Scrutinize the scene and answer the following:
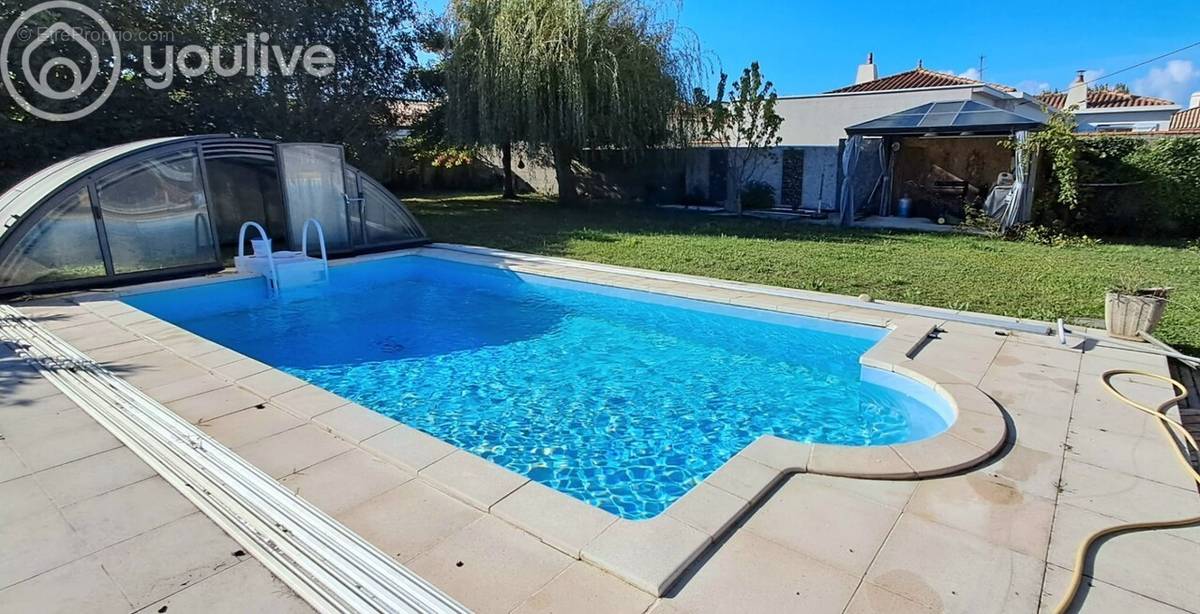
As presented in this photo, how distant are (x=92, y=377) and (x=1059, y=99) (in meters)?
33.2

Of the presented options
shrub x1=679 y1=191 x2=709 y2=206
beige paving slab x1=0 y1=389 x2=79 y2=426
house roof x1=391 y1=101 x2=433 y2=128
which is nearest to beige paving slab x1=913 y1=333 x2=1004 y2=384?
beige paving slab x1=0 y1=389 x2=79 y2=426

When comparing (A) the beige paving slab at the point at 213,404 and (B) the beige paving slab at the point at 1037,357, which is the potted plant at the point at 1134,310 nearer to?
(B) the beige paving slab at the point at 1037,357

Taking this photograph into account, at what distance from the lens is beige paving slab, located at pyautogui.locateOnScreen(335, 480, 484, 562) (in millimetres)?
2439

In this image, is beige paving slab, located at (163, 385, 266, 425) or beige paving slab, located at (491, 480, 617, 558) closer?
beige paving slab, located at (491, 480, 617, 558)

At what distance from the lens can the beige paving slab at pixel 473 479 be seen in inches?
109

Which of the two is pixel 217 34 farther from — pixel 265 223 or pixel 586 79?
pixel 586 79

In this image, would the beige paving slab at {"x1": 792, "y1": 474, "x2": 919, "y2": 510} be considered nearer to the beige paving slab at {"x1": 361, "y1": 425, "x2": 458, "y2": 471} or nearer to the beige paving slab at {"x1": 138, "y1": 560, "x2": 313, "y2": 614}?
the beige paving slab at {"x1": 361, "y1": 425, "x2": 458, "y2": 471}

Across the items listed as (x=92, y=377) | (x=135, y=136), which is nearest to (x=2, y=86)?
(x=135, y=136)

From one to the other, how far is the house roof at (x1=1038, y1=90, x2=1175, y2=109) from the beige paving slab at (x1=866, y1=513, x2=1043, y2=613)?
27.0 meters

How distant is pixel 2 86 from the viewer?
986 cm

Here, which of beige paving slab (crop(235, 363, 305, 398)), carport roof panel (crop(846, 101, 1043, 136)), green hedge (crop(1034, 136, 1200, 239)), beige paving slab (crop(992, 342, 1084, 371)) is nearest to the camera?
beige paving slab (crop(235, 363, 305, 398))

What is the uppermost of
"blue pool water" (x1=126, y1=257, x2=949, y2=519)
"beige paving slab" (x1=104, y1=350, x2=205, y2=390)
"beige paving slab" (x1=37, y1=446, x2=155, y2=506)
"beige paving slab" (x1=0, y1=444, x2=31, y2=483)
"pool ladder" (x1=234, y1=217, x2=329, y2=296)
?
"pool ladder" (x1=234, y1=217, x2=329, y2=296)

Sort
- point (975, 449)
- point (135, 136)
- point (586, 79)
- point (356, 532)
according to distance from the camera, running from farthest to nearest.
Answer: point (586, 79), point (135, 136), point (975, 449), point (356, 532)

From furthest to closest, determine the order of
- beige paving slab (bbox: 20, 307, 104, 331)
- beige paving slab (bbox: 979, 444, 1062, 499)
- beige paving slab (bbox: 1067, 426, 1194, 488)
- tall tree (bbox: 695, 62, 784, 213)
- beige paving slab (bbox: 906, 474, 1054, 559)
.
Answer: tall tree (bbox: 695, 62, 784, 213) → beige paving slab (bbox: 20, 307, 104, 331) → beige paving slab (bbox: 1067, 426, 1194, 488) → beige paving slab (bbox: 979, 444, 1062, 499) → beige paving slab (bbox: 906, 474, 1054, 559)
